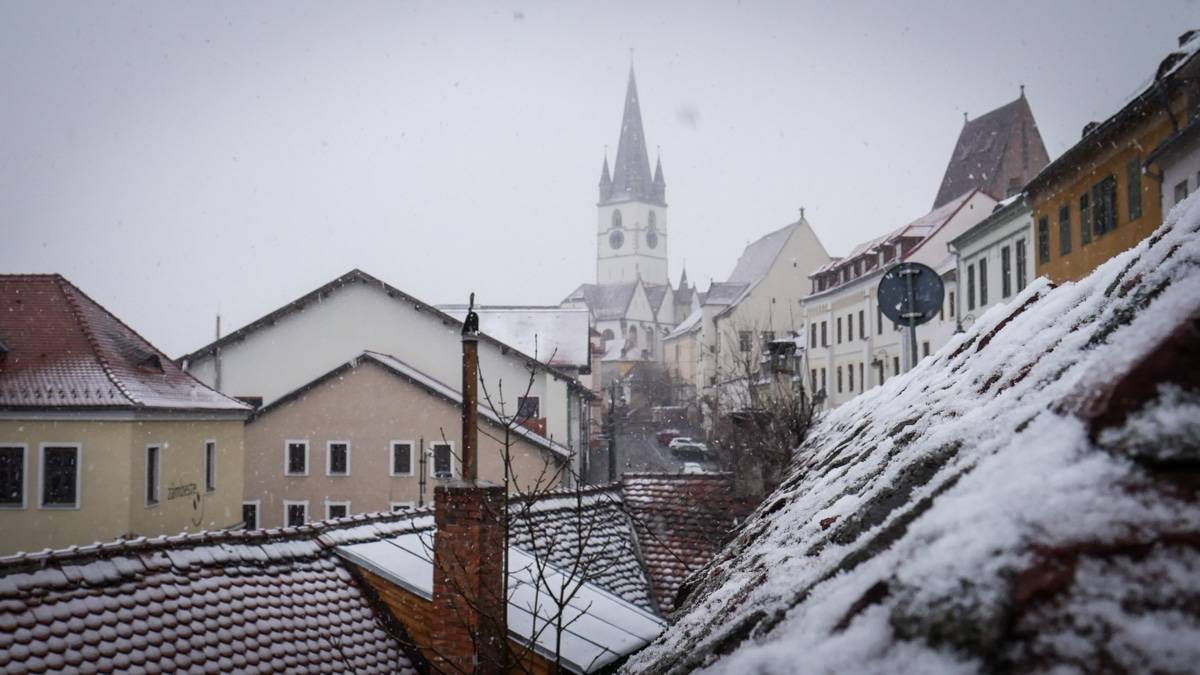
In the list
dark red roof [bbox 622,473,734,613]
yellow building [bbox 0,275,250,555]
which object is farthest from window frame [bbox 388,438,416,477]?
dark red roof [bbox 622,473,734,613]

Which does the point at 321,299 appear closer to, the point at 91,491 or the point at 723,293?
the point at 91,491

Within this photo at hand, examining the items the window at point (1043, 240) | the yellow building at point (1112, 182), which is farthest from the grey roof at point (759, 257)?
the yellow building at point (1112, 182)

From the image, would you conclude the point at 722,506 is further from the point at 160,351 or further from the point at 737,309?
the point at 737,309

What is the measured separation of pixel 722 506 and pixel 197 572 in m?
9.77

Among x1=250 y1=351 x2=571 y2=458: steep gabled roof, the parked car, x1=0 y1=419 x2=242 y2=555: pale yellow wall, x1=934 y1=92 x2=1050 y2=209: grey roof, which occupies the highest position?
x1=934 y1=92 x2=1050 y2=209: grey roof

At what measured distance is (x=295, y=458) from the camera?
25531 millimetres

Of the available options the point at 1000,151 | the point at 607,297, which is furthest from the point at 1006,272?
the point at 607,297

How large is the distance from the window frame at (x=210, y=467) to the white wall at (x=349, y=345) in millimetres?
6750

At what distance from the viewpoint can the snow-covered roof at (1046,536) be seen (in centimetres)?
92

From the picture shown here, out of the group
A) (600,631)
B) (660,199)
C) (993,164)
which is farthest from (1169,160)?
(660,199)

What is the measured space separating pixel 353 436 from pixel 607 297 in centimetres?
9607

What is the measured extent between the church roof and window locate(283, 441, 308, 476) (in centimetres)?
10620

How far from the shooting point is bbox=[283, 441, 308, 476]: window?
2536cm

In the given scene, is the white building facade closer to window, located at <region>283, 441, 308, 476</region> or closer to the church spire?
window, located at <region>283, 441, 308, 476</region>
